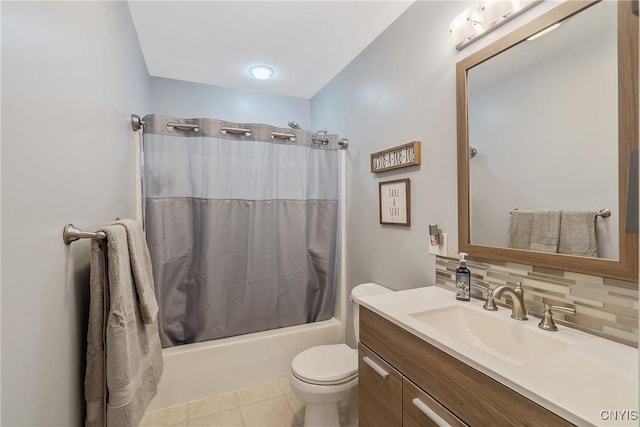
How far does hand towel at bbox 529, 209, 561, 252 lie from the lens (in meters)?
1.01

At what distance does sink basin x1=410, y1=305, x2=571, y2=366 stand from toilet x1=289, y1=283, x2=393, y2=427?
407 millimetres

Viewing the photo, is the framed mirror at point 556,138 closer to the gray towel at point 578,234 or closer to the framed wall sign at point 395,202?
the gray towel at point 578,234

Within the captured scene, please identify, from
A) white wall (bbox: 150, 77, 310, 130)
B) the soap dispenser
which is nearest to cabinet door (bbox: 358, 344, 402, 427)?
the soap dispenser

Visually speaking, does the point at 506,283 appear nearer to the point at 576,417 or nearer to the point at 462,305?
the point at 462,305

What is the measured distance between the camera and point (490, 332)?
1075 millimetres

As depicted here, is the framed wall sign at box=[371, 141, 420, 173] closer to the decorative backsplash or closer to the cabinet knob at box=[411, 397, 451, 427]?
the decorative backsplash

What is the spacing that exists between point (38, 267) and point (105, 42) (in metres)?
0.99

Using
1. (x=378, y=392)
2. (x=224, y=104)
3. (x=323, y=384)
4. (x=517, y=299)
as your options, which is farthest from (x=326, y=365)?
(x=224, y=104)

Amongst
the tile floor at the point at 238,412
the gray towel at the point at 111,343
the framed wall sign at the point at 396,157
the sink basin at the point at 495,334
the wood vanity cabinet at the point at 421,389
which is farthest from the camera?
the tile floor at the point at 238,412

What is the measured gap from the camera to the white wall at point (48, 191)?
21.3 inches

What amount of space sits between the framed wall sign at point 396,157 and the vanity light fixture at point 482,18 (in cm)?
51

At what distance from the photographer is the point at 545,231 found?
3.43ft

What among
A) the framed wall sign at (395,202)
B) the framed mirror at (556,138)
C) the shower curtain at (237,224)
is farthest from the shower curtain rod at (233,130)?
the framed mirror at (556,138)

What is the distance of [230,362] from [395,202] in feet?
5.15
